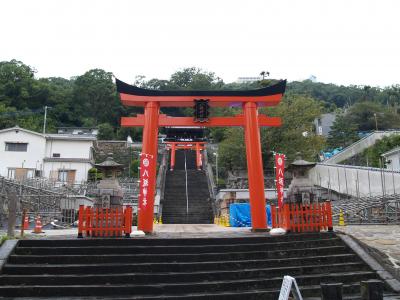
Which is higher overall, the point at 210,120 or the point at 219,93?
the point at 219,93

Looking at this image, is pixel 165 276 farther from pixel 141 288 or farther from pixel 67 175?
pixel 67 175

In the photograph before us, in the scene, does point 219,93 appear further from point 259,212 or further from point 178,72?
point 178,72

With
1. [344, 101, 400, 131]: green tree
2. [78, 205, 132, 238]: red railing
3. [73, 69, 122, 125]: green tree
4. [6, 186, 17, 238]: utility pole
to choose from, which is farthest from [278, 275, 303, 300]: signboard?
[73, 69, 122, 125]: green tree

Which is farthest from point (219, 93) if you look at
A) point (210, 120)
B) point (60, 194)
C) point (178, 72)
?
point (178, 72)

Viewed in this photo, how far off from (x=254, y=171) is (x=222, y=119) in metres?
2.65

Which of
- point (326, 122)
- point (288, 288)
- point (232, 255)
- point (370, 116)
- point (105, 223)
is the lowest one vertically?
point (232, 255)

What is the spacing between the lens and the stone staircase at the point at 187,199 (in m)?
24.8

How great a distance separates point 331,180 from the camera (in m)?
29.7

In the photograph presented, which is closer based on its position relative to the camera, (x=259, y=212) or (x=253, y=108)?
(x=259, y=212)

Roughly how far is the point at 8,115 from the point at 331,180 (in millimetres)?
40072

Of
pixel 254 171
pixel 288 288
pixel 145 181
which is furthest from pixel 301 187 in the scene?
pixel 288 288

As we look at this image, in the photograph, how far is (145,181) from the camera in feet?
38.9

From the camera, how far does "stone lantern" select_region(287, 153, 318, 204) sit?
11.4 m

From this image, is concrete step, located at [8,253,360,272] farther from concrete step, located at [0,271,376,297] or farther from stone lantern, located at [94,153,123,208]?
stone lantern, located at [94,153,123,208]
